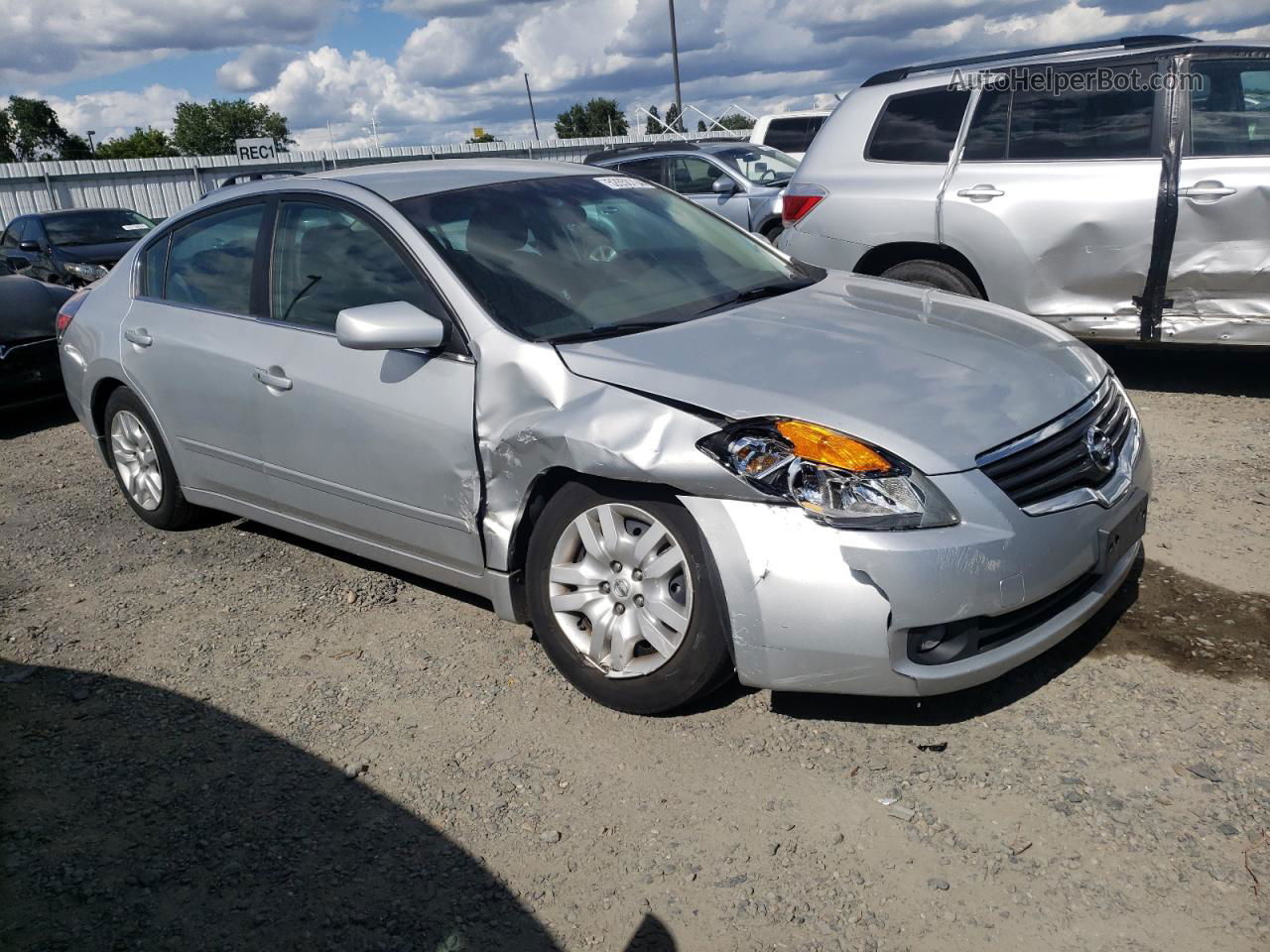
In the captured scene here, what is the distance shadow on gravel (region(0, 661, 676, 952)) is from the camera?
2.46m

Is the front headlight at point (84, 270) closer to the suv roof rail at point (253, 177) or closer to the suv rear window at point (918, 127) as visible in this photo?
the suv roof rail at point (253, 177)

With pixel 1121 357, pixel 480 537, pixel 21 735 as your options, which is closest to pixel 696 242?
pixel 480 537

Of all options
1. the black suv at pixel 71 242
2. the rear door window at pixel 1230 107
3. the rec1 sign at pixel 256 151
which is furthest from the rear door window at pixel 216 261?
the rec1 sign at pixel 256 151

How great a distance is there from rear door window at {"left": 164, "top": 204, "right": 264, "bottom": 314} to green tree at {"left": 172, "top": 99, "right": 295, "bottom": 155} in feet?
240

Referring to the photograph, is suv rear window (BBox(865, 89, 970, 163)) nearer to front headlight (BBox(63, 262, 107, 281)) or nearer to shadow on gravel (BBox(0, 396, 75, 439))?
shadow on gravel (BBox(0, 396, 75, 439))

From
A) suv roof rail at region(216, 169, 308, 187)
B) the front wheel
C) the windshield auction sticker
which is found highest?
suv roof rail at region(216, 169, 308, 187)

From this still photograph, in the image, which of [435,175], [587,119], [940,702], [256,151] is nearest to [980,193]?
[435,175]

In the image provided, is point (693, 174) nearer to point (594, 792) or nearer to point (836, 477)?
point (836, 477)

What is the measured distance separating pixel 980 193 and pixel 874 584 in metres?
4.18

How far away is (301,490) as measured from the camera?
405 cm

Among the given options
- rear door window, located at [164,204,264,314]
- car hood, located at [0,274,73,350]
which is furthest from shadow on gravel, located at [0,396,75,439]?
rear door window, located at [164,204,264,314]

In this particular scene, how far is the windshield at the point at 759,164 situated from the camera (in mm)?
12906

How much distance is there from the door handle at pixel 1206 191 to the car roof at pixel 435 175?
3.31 metres

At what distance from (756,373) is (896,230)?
368 centimetres
